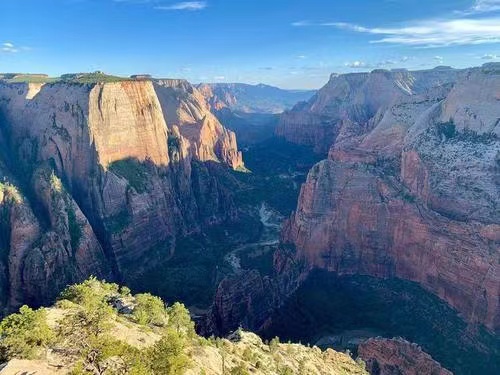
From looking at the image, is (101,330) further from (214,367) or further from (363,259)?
(363,259)

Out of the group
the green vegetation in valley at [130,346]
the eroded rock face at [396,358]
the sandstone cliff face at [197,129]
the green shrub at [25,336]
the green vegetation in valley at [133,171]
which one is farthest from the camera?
the sandstone cliff face at [197,129]

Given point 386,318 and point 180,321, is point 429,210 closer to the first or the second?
point 386,318

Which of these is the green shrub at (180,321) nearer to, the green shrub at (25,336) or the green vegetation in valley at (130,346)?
the green vegetation in valley at (130,346)

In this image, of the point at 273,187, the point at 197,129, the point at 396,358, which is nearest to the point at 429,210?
the point at 396,358

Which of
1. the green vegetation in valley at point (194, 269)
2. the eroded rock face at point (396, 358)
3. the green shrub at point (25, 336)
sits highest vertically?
the green shrub at point (25, 336)

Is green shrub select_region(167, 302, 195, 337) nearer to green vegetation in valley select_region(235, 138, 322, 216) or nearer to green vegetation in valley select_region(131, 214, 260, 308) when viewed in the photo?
green vegetation in valley select_region(131, 214, 260, 308)

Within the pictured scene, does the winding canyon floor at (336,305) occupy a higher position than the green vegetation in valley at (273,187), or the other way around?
the green vegetation in valley at (273,187)

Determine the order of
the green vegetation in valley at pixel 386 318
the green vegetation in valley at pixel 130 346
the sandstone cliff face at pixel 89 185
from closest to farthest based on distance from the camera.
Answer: the green vegetation in valley at pixel 130 346 < the green vegetation in valley at pixel 386 318 < the sandstone cliff face at pixel 89 185

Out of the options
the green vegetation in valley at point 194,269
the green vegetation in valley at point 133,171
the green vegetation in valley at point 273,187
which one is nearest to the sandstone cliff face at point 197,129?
the green vegetation in valley at point 273,187
